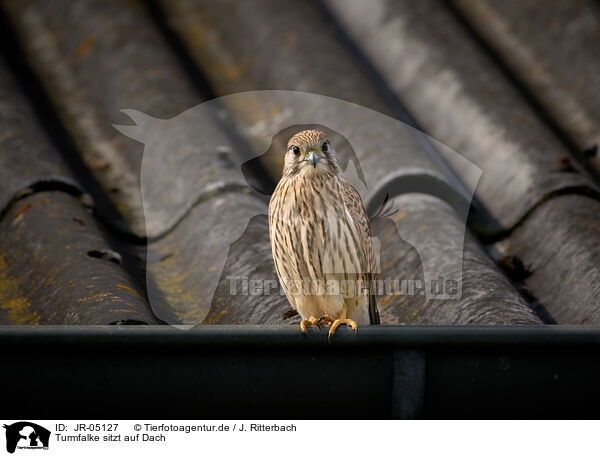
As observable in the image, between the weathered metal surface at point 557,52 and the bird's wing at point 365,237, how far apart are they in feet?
5.36

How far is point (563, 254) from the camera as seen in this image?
101 inches

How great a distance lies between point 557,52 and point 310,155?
229cm

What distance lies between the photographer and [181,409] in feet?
5.62

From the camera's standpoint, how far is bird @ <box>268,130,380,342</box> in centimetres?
218

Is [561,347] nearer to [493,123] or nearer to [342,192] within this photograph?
[342,192]

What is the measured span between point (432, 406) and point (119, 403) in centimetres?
84

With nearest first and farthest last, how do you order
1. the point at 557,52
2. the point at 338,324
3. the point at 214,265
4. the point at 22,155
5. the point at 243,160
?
the point at 338,324, the point at 214,265, the point at 22,155, the point at 243,160, the point at 557,52

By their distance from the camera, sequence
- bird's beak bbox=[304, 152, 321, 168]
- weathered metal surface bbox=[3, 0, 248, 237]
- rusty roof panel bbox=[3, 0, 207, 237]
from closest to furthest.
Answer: bird's beak bbox=[304, 152, 321, 168], weathered metal surface bbox=[3, 0, 248, 237], rusty roof panel bbox=[3, 0, 207, 237]

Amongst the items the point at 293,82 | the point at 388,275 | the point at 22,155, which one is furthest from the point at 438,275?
the point at 22,155

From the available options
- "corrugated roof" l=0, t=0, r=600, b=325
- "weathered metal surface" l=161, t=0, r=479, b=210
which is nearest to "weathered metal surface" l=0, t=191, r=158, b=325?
"corrugated roof" l=0, t=0, r=600, b=325

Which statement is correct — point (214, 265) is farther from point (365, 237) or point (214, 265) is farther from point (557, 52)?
point (557, 52)

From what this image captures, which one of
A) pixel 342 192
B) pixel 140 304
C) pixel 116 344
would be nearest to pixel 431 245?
pixel 342 192
